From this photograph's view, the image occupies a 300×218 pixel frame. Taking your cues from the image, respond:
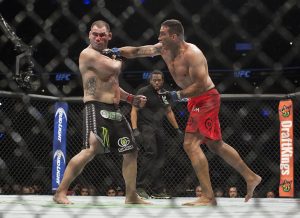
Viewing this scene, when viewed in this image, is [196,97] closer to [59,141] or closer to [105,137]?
[105,137]

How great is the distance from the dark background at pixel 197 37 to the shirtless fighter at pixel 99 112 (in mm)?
4968

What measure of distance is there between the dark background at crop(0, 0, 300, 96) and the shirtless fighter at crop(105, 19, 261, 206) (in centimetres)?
481

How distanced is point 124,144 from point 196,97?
1.47ft

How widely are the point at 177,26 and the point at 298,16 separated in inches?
219

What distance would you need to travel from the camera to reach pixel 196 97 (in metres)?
2.84

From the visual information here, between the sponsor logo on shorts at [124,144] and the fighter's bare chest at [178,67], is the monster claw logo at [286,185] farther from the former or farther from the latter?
the sponsor logo on shorts at [124,144]

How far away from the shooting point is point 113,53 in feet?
9.08

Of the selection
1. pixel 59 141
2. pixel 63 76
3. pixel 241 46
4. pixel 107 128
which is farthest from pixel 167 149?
pixel 63 76

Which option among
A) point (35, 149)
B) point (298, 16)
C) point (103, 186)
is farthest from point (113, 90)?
point (298, 16)

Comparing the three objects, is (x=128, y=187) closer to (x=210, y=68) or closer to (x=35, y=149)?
(x=35, y=149)

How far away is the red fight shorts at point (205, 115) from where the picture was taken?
9.13 ft

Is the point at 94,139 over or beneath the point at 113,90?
beneath

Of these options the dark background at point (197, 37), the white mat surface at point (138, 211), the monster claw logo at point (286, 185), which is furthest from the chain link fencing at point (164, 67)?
the white mat surface at point (138, 211)

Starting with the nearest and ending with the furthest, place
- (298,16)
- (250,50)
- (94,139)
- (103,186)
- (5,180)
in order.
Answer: (94,139)
(103,186)
(5,180)
(298,16)
(250,50)
